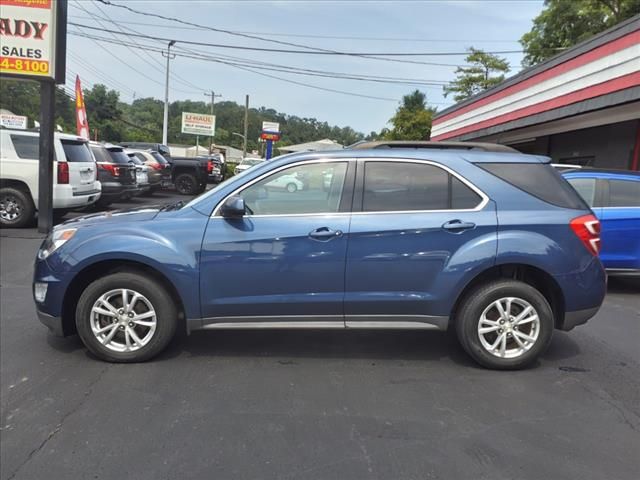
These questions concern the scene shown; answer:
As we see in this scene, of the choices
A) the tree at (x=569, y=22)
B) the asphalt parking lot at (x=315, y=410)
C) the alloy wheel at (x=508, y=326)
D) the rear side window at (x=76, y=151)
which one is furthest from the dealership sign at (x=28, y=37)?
the tree at (x=569, y=22)

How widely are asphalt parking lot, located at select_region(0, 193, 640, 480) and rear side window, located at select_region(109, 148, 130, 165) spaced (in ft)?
29.7

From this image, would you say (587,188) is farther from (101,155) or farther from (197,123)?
(197,123)

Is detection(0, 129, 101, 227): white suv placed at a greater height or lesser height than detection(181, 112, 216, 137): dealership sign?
lesser

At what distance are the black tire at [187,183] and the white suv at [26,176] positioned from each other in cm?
890

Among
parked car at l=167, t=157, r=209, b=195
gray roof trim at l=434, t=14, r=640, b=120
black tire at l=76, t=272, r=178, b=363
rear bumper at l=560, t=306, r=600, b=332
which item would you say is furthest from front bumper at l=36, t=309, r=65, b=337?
parked car at l=167, t=157, r=209, b=195

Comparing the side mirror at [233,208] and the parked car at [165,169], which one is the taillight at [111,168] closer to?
the parked car at [165,169]

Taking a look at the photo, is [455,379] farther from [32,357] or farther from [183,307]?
[32,357]

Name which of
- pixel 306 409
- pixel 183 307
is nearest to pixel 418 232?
pixel 306 409

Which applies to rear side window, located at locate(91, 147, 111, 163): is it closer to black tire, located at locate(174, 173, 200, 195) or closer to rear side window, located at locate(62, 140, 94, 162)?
rear side window, located at locate(62, 140, 94, 162)

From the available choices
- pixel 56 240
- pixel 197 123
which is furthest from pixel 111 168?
pixel 197 123

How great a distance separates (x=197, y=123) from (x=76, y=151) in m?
48.5

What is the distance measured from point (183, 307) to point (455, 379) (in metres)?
2.17

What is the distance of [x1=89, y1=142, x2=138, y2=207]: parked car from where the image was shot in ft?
40.4

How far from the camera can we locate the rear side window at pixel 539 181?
3.92m
